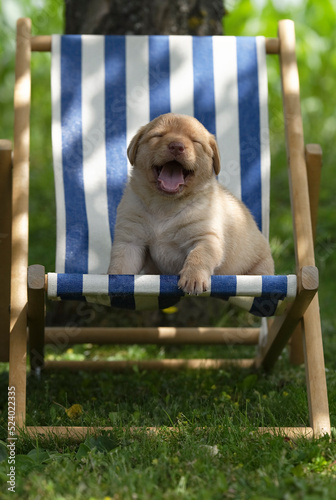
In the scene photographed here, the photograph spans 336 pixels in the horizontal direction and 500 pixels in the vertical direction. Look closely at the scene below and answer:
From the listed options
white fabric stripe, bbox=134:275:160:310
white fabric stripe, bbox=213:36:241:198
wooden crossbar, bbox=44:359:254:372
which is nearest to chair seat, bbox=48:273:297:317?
Result: white fabric stripe, bbox=134:275:160:310

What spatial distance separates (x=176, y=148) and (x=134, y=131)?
722 mm

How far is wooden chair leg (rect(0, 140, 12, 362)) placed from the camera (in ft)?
8.97

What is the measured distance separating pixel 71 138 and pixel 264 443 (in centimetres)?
168

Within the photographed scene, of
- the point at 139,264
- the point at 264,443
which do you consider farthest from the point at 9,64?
the point at 264,443

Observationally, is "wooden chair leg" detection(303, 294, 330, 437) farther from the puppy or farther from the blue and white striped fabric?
the blue and white striped fabric

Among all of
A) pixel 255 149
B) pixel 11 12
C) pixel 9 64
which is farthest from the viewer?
pixel 9 64

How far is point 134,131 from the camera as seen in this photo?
10.2ft

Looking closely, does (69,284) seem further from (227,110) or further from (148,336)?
(227,110)

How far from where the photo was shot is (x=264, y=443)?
2.11 m

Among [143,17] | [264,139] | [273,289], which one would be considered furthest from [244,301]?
[143,17]

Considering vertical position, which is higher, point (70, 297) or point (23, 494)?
Answer: point (70, 297)

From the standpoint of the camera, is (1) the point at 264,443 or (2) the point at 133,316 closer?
(1) the point at 264,443

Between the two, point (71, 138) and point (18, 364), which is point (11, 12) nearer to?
point (71, 138)

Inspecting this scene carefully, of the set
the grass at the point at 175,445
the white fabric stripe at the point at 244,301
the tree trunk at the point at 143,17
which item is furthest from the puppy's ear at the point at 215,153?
the tree trunk at the point at 143,17
